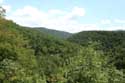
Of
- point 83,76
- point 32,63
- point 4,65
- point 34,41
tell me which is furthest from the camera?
point 34,41

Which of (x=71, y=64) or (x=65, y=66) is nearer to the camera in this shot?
(x=71, y=64)

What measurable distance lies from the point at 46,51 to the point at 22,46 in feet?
248

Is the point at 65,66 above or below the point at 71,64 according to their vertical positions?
below

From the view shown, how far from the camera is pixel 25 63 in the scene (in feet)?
150

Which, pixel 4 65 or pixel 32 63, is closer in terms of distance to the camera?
pixel 4 65

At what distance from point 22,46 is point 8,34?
4022mm

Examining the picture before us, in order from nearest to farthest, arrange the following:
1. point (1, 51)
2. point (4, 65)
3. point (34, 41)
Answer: point (4, 65), point (1, 51), point (34, 41)

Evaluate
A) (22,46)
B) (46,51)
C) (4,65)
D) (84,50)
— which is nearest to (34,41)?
(46,51)

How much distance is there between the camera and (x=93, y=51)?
1520 centimetres

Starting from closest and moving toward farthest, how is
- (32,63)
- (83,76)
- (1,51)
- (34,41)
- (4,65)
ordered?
(83,76), (4,65), (1,51), (32,63), (34,41)

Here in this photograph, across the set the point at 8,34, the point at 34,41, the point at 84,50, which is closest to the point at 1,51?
the point at 8,34

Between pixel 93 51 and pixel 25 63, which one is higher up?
pixel 93 51

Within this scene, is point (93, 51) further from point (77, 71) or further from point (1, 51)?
point (1, 51)

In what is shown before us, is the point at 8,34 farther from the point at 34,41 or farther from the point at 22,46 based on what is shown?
the point at 34,41
